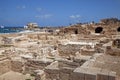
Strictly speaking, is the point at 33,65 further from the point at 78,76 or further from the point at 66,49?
the point at 78,76

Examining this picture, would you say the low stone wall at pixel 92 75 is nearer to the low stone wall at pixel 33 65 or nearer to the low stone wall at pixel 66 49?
the low stone wall at pixel 33 65

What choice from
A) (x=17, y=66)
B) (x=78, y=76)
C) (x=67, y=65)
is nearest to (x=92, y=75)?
(x=78, y=76)

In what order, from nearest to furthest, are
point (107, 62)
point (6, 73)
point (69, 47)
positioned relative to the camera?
1. point (107, 62)
2. point (6, 73)
3. point (69, 47)

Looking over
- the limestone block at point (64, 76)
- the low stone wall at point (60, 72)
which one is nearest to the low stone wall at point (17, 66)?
the low stone wall at point (60, 72)

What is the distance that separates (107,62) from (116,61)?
406 mm

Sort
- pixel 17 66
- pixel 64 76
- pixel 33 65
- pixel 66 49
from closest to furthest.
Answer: pixel 64 76 < pixel 33 65 < pixel 17 66 < pixel 66 49

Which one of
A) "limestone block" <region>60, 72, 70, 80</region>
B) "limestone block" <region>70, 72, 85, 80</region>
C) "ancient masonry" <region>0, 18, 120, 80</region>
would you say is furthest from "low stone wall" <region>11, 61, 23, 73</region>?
"limestone block" <region>70, 72, 85, 80</region>

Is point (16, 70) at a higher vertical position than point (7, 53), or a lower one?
lower

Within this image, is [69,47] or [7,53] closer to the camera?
[7,53]

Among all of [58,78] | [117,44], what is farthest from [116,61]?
[117,44]

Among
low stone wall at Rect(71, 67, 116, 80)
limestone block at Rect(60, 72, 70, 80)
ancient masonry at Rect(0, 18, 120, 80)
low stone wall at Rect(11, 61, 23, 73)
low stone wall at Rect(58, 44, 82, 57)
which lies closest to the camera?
low stone wall at Rect(71, 67, 116, 80)

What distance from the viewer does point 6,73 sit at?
898 cm

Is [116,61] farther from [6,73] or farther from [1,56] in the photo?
[1,56]

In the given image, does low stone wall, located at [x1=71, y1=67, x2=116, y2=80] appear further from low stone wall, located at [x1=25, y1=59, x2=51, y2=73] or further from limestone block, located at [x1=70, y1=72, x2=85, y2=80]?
low stone wall, located at [x1=25, y1=59, x2=51, y2=73]
